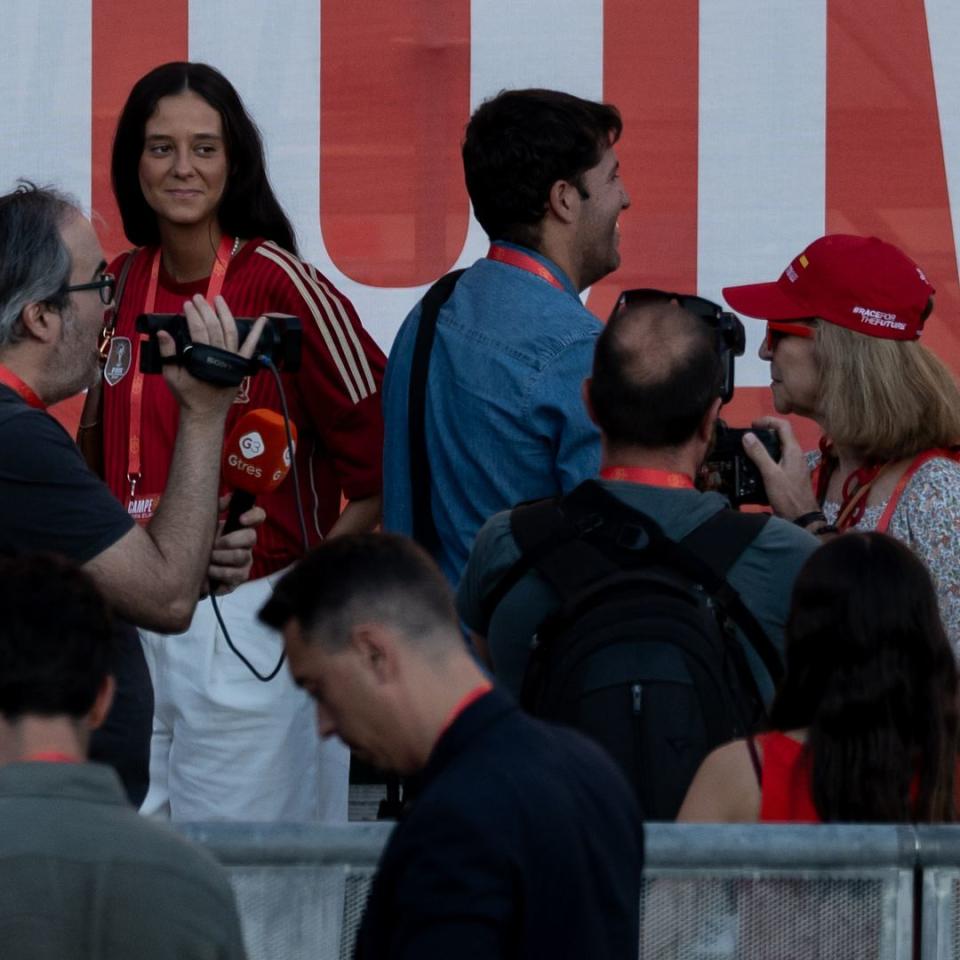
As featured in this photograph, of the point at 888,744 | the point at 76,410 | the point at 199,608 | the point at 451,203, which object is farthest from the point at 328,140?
the point at 888,744

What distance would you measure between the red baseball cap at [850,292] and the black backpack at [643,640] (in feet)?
Result: 2.81

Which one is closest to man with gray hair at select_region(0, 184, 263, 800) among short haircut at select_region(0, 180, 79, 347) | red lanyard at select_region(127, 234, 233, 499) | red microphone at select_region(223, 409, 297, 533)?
short haircut at select_region(0, 180, 79, 347)

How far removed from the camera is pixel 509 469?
10.1ft

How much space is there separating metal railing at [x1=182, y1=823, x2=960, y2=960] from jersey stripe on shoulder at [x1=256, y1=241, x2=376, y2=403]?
4.86ft

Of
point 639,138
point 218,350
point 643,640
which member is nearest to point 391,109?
point 639,138

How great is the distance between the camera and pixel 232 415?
139 inches

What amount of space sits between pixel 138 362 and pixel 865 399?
4.25 ft

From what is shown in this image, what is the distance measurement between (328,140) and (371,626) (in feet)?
8.37

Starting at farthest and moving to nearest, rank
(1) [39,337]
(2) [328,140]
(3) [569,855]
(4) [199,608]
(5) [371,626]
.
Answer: (2) [328,140]
(4) [199,608]
(1) [39,337]
(5) [371,626]
(3) [569,855]

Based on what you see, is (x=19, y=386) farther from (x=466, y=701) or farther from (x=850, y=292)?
(x=850, y=292)

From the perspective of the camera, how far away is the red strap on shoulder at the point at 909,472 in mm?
3090

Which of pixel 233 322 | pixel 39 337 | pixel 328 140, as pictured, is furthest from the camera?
pixel 328 140

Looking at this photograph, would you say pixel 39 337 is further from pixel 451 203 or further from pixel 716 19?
pixel 716 19

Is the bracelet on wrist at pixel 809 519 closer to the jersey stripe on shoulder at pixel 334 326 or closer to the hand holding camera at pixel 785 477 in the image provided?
the hand holding camera at pixel 785 477
